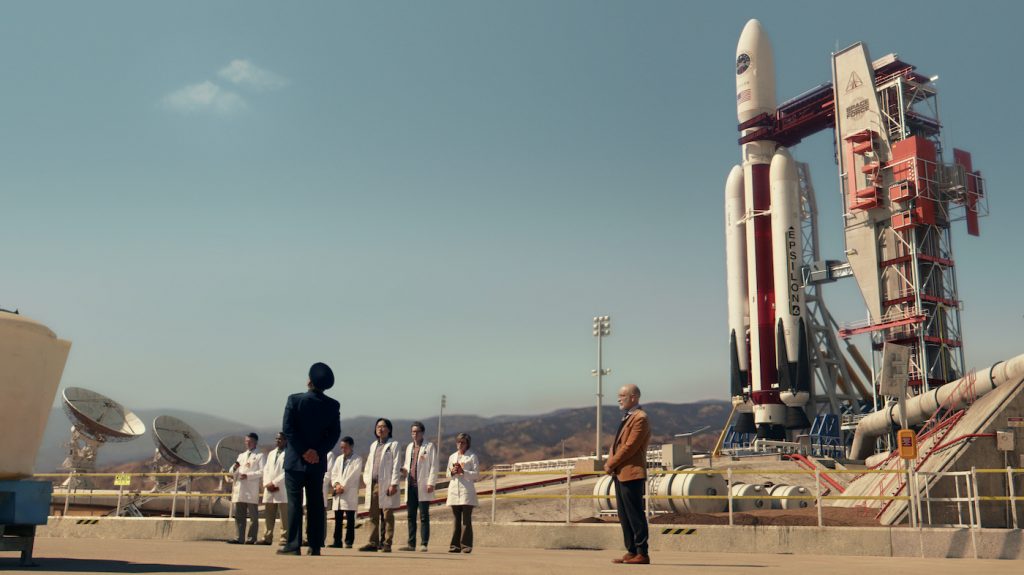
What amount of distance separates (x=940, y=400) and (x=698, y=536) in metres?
20.3

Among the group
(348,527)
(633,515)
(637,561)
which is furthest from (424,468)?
(637,561)

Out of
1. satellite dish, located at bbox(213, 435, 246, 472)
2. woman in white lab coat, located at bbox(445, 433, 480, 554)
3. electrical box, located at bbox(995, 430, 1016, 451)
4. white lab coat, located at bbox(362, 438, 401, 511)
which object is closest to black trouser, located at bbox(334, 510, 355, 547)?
white lab coat, located at bbox(362, 438, 401, 511)

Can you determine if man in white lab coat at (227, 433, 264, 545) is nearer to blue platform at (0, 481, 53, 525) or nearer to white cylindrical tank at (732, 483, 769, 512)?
blue platform at (0, 481, 53, 525)

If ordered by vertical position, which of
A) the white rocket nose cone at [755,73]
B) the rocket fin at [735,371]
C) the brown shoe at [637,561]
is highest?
the white rocket nose cone at [755,73]

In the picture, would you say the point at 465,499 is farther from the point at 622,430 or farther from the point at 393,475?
the point at 622,430

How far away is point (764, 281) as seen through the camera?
156 feet

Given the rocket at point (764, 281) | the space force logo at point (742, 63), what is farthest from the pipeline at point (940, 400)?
the space force logo at point (742, 63)

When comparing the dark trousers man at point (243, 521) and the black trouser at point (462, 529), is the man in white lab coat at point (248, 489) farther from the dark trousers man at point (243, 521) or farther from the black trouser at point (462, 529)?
the black trouser at point (462, 529)

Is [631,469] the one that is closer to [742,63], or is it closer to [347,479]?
[347,479]

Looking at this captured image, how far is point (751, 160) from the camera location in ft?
165

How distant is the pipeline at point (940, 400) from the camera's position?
24062 millimetres

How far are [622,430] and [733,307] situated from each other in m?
42.1

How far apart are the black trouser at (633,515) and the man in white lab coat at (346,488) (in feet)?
15.5

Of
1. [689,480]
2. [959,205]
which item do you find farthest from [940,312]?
[689,480]
